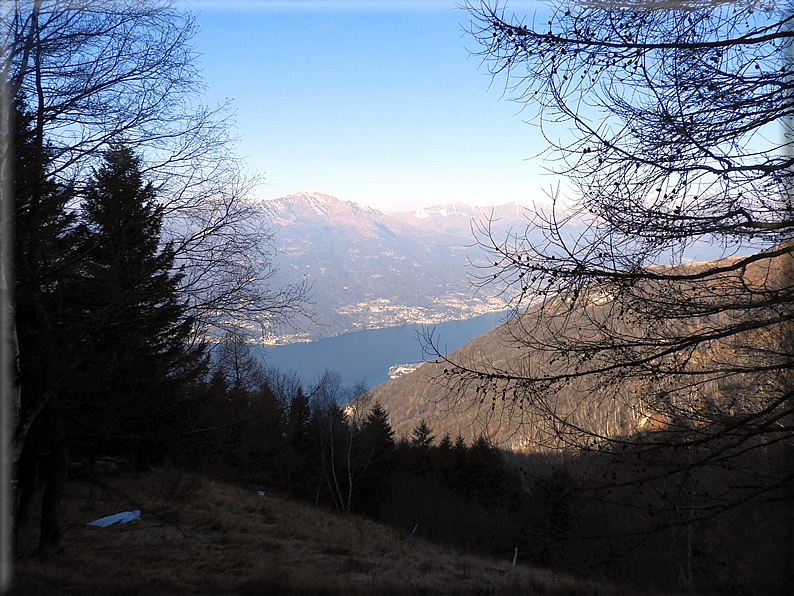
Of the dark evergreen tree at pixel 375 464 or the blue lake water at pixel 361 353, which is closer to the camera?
the dark evergreen tree at pixel 375 464

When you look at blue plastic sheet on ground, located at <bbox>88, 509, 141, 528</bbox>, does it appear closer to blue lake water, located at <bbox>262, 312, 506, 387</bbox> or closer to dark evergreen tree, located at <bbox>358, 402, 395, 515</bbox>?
dark evergreen tree, located at <bbox>358, 402, 395, 515</bbox>

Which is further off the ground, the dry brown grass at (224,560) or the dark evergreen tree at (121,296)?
the dark evergreen tree at (121,296)

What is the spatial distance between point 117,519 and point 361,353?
297 ft

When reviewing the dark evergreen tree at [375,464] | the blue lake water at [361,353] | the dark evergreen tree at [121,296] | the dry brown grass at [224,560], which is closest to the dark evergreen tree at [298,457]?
the dark evergreen tree at [375,464]

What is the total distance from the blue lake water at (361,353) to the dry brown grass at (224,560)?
5447cm

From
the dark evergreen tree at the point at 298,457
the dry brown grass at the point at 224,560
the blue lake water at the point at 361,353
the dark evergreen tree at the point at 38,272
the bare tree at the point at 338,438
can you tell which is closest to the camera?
the dark evergreen tree at the point at 38,272

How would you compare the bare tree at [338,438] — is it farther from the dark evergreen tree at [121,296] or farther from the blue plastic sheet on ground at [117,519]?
the dark evergreen tree at [121,296]

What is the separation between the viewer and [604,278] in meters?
2.70

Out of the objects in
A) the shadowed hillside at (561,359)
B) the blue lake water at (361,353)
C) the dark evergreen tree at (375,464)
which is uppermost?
the blue lake water at (361,353)

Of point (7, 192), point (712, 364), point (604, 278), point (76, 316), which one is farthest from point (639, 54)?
point (76, 316)

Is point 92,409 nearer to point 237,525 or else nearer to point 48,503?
point 48,503

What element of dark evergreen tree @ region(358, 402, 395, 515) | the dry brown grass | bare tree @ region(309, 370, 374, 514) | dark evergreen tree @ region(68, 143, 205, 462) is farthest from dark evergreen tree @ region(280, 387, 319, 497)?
dark evergreen tree @ region(68, 143, 205, 462)

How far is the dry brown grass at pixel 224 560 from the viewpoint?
214 inches

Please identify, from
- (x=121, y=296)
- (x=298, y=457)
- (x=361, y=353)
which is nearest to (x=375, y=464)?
(x=298, y=457)
